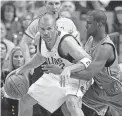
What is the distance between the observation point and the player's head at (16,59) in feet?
27.1

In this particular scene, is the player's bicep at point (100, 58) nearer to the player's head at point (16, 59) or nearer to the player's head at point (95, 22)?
the player's head at point (95, 22)

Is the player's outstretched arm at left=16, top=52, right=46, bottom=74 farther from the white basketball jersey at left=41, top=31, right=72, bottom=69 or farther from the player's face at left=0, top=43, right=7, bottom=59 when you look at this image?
the player's face at left=0, top=43, right=7, bottom=59

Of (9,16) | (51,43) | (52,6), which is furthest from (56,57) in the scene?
(9,16)

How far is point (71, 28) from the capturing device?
7.73 metres

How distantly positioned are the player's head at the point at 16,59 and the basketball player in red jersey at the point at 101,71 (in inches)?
83.4

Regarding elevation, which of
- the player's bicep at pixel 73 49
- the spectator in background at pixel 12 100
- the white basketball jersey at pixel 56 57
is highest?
the player's bicep at pixel 73 49

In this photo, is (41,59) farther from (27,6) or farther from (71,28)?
(27,6)

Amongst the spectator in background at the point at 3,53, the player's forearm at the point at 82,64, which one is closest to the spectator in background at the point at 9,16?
the spectator in background at the point at 3,53

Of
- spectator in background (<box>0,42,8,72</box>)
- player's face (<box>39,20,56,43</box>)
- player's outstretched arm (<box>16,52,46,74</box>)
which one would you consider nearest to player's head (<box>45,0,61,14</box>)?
player's outstretched arm (<box>16,52,46,74</box>)

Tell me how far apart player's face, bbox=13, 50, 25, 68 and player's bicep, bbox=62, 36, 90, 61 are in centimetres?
251

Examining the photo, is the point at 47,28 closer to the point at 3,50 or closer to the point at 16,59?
the point at 16,59

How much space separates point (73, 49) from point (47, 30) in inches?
17.5

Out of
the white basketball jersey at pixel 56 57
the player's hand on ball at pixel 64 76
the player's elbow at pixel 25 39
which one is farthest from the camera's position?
the player's elbow at pixel 25 39

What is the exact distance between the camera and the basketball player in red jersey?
5758 mm
